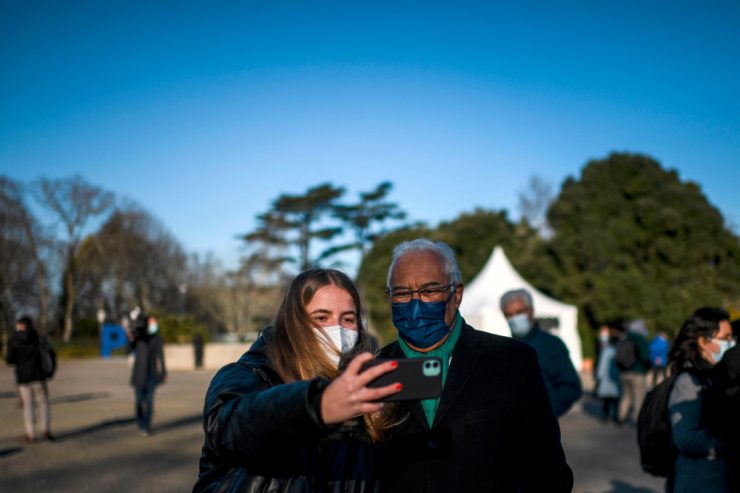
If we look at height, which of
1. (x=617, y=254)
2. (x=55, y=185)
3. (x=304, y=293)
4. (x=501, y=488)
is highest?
(x=55, y=185)

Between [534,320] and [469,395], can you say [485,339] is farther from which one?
[534,320]

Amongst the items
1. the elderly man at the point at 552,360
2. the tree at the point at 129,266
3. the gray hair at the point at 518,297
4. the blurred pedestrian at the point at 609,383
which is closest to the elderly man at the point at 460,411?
the elderly man at the point at 552,360

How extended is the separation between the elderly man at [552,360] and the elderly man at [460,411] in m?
2.44

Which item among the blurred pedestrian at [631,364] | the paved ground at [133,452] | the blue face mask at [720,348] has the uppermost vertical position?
the blue face mask at [720,348]

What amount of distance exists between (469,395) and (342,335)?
0.65 metres

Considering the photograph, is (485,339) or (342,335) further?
(485,339)

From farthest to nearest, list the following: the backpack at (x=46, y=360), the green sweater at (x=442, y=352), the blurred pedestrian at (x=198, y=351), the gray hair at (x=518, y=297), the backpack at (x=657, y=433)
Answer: the blurred pedestrian at (x=198, y=351) < the backpack at (x=46, y=360) < the gray hair at (x=518, y=297) < the backpack at (x=657, y=433) < the green sweater at (x=442, y=352)

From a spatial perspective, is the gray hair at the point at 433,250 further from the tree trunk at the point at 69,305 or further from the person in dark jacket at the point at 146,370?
the tree trunk at the point at 69,305

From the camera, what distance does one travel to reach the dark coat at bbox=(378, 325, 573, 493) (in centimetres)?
245

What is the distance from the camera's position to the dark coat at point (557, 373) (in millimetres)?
5223

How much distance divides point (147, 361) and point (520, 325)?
7430 mm

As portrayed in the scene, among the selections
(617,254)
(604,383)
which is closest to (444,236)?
(617,254)

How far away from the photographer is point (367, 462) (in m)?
2.10

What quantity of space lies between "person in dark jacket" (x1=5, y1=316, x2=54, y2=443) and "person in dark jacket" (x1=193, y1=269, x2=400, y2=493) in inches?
375
